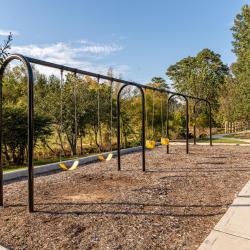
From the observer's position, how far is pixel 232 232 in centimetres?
299

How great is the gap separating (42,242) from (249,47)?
2050 centimetres

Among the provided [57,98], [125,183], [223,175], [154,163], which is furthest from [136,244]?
[57,98]

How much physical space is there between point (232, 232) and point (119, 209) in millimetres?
1425

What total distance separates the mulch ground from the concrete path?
12 cm

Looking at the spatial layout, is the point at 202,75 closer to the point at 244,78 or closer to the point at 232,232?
the point at 244,78

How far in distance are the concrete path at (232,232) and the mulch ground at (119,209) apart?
122 millimetres

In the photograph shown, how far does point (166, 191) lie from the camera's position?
477 centimetres

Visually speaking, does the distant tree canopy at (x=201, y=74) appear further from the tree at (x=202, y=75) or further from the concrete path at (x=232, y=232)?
the concrete path at (x=232, y=232)

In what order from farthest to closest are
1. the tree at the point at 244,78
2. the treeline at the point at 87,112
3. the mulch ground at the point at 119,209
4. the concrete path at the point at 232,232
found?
the tree at the point at 244,78 < the treeline at the point at 87,112 < the mulch ground at the point at 119,209 < the concrete path at the point at 232,232

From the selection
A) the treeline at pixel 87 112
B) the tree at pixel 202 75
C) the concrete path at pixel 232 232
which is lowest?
the concrete path at pixel 232 232

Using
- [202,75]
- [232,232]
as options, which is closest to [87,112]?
[232,232]

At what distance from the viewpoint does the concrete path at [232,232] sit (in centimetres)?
270

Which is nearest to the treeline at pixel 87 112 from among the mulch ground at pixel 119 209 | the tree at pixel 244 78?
the tree at pixel 244 78

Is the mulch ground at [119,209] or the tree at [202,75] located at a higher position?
the tree at [202,75]
